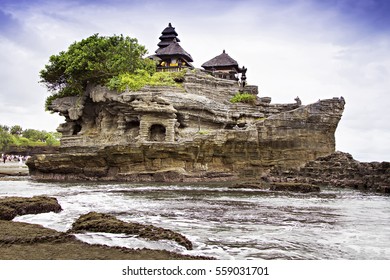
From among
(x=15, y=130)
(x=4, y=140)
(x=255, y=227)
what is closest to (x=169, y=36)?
(x=4, y=140)

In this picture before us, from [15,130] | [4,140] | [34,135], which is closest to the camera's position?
[4,140]

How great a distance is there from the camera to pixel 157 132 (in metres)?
25.1

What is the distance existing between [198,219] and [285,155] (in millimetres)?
17004

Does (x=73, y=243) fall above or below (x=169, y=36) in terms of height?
below

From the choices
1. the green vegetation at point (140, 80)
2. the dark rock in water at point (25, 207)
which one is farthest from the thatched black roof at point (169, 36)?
the dark rock in water at point (25, 207)

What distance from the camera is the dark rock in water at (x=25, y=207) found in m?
7.19

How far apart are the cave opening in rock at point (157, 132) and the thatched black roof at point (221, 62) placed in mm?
12776

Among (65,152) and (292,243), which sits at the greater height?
(65,152)

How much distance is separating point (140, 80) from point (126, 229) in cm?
1988

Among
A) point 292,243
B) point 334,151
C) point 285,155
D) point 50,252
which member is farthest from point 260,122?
point 50,252

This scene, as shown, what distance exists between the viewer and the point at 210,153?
2353 centimetres

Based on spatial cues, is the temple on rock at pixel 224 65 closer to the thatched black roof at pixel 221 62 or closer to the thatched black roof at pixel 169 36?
the thatched black roof at pixel 221 62

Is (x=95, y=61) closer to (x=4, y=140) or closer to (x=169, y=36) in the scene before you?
(x=169, y=36)

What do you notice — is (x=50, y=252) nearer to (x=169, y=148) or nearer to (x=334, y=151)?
(x=169, y=148)
